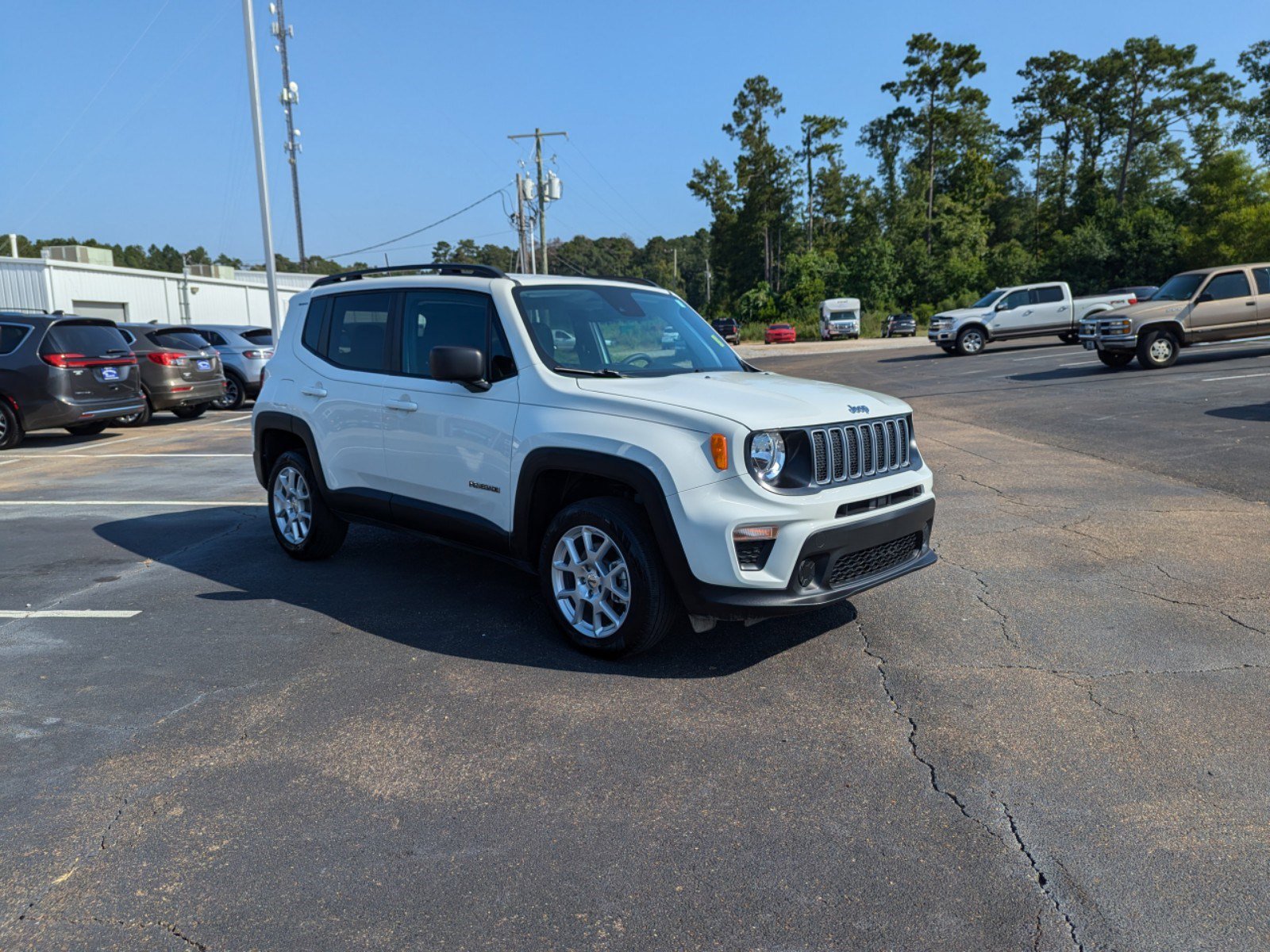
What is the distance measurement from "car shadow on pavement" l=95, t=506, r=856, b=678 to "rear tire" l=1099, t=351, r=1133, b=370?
16.6 metres

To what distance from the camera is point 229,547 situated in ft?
23.2

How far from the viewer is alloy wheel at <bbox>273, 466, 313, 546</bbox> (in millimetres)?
6418

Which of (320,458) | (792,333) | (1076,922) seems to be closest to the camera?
(1076,922)

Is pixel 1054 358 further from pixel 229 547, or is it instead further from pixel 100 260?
pixel 100 260

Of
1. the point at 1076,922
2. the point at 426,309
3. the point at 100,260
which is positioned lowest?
the point at 1076,922

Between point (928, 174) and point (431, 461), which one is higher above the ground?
point (928, 174)

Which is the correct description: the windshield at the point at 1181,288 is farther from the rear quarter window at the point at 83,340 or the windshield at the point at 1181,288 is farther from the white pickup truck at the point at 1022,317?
the rear quarter window at the point at 83,340

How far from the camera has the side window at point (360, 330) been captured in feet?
18.8

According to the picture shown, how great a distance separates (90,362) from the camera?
44.3 ft

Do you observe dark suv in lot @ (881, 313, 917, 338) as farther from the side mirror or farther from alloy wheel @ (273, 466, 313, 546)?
the side mirror

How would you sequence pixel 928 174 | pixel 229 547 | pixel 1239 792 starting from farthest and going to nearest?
1. pixel 928 174
2. pixel 229 547
3. pixel 1239 792

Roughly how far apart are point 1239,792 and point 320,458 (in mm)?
5104

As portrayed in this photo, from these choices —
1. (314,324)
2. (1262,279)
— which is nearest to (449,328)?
(314,324)

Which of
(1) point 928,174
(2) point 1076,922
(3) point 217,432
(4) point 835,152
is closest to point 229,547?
(2) point 1076,922
